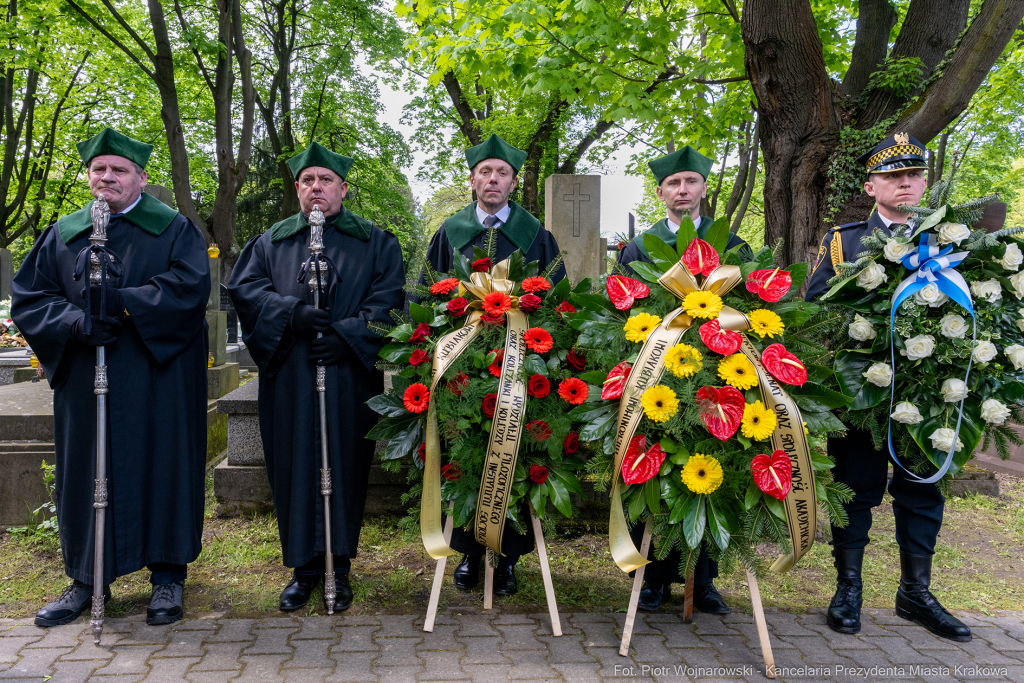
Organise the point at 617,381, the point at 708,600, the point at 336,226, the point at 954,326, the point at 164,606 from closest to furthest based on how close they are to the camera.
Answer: the point at 617,381 → the point at 954,326 → the point at 164,606 → the point at 708,600 → the point at 336,226

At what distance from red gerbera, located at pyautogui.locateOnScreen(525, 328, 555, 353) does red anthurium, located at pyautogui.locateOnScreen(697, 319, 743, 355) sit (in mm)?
684

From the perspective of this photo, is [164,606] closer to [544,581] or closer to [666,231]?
[544,581]

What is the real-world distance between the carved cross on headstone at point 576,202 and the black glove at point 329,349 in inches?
127

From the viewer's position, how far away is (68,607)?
10.6ft

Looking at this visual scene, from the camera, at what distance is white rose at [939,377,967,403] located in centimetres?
305

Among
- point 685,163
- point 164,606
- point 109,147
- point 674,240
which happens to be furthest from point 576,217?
point 164,606

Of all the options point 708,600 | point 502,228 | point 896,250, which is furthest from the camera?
point 502,228

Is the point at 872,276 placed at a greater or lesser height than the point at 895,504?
greater

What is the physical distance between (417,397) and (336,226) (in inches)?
45.8

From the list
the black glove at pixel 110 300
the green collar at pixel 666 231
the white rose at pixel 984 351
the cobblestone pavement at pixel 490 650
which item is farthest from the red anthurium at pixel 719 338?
the black glove at pixel 110 300

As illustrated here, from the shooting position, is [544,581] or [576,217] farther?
[576,217]

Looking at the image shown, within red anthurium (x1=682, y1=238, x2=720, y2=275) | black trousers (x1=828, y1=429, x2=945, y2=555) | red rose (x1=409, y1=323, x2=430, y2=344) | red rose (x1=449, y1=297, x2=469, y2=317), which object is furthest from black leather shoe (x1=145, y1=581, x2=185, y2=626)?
black trousers (x1=828, y1=429, x2=945, y2=555)

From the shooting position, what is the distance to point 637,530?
3475mm

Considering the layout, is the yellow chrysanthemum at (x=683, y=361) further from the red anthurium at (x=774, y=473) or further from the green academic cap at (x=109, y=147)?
the green academic cap at (x=109, y=147)
